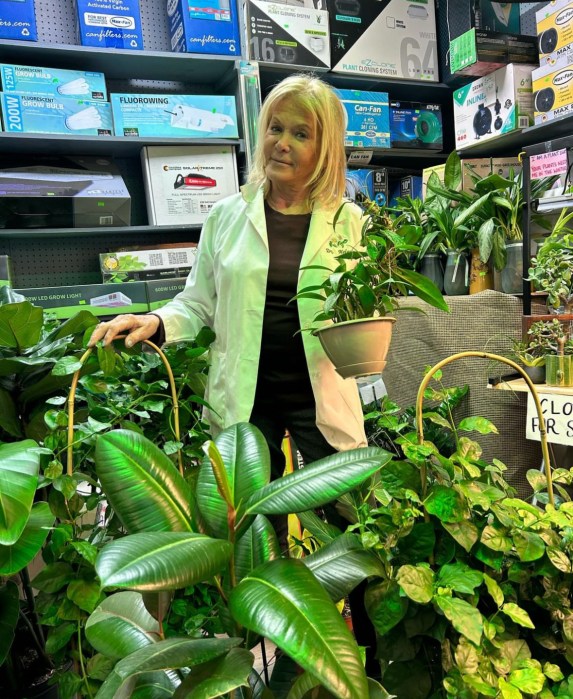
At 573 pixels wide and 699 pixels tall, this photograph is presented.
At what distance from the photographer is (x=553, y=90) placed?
227cm

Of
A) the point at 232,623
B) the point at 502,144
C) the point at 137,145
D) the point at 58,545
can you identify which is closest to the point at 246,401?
the point at 58,545

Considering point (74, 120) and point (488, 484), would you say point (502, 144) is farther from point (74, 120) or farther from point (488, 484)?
point (488, 484)

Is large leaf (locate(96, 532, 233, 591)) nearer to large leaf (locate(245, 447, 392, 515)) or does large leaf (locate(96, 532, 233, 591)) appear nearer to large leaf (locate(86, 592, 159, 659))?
large leaf (locate(245, 447, 392, 515))

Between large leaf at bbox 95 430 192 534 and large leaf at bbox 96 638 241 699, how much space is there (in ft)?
0.39

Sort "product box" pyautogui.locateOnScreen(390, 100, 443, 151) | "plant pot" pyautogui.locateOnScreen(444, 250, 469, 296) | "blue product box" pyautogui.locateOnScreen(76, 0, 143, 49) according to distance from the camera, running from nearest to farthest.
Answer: "plant pot" pyautogui.locateOnScreen(444, 250, 469, 296) < "blue product box" pyautogui.locateOnScreen(76, 0, 143, 49) < "product box" pyautogui.locateOnScreen(390, 100, 443, 151)

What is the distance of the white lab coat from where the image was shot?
4.14 ft

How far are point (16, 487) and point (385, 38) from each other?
2.98m

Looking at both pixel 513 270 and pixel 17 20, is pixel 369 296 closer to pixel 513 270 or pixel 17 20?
pixel 513 270

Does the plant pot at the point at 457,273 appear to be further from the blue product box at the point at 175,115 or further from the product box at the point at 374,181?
the blue product box at the point at 175,115

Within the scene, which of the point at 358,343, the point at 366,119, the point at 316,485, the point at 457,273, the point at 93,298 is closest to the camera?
the point at 316,485

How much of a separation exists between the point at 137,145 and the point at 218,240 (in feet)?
4.44

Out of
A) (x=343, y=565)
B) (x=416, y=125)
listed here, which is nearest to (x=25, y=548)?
(x=343, y=565)

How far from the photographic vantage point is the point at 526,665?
2.15ft

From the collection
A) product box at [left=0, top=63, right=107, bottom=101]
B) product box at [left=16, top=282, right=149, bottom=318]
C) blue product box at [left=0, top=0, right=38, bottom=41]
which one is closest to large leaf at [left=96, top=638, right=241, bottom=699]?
product box at [left=16, top=282, right=149, bottom=318]
